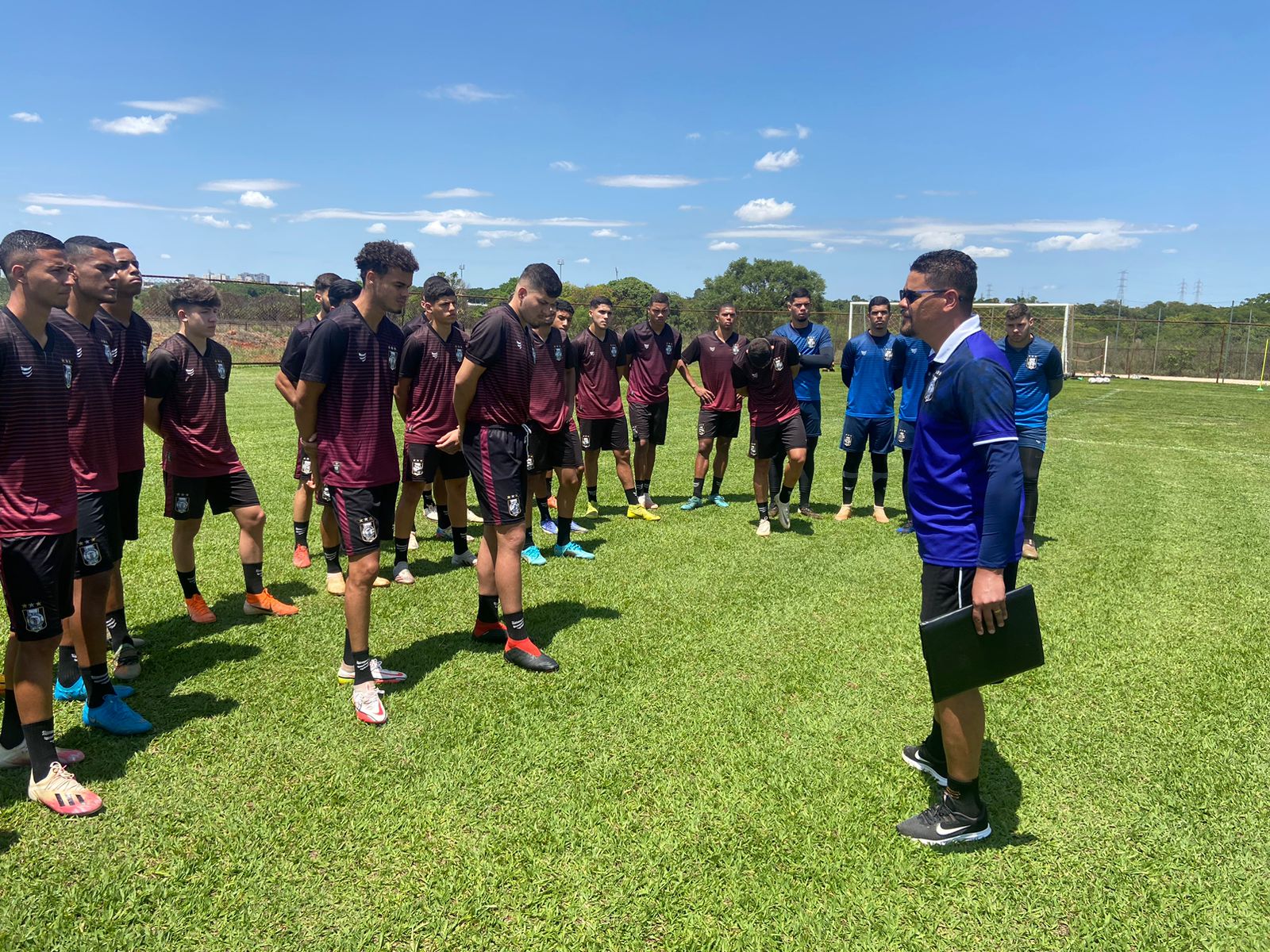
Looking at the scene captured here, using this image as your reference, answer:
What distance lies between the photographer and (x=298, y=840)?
293 cm

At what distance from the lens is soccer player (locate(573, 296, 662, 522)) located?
818 centimetres

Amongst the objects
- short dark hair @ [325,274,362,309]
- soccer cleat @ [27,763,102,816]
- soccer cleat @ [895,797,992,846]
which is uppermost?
short dark hair @ [325,274,362,309]

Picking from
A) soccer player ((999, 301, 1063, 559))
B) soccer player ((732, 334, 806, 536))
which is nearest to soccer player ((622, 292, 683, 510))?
soccer player ((732, 334, 806, 536))

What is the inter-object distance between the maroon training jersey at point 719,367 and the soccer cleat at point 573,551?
98.9 inches

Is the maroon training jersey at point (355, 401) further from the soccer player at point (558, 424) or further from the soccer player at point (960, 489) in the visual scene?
the soccer player at point (960, 489)

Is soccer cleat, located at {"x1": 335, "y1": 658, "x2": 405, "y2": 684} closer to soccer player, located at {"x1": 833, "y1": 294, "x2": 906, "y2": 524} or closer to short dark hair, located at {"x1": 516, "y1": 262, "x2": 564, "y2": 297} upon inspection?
short dark hair, located at {"x1": 516, "y1": 262, "x2": 564, "y2": 297}

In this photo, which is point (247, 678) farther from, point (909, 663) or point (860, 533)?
point (860, 533)

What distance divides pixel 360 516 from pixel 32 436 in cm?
144

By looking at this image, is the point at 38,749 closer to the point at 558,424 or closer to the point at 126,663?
the point at 126,663

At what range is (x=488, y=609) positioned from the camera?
15.9ft

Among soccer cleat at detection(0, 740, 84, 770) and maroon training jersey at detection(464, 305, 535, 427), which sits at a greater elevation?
maroon training jersey at detection(464, 305, 535, 427)

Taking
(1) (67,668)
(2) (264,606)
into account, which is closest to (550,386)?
(2) (264,606)

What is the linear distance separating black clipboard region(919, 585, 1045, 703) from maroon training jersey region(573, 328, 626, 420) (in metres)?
5.69

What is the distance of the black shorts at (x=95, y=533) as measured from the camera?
3.68 meters
